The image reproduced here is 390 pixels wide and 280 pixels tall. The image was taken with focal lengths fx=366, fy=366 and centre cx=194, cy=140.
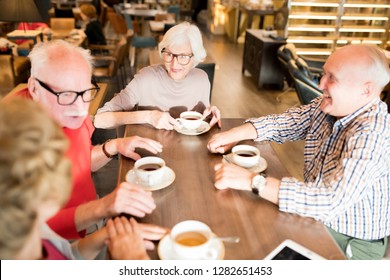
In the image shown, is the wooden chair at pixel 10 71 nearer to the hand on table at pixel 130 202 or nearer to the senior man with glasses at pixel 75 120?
the senior man with glasses at pixel 75 120

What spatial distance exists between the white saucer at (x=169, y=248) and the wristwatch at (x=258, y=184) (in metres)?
0.30

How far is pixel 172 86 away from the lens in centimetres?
224

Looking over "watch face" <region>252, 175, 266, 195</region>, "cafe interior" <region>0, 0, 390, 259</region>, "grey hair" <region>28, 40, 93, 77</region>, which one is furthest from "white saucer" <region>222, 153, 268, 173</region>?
"grey hair" <region>28, 40, 93, 77</region>

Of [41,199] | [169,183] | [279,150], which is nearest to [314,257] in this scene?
[169,183]

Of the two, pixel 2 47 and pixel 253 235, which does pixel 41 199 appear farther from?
pixel 2 47

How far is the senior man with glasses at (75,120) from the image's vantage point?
1164 mm

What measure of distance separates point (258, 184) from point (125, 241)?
501 mm

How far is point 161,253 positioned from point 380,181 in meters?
0.93

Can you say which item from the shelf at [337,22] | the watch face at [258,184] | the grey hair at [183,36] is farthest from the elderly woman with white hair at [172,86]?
the shelf at [337,22]

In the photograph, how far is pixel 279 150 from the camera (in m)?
3.91

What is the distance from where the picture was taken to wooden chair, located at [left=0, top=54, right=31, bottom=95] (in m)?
4.94

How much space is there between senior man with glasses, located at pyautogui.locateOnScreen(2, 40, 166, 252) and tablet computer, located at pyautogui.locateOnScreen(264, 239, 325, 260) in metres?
0.33

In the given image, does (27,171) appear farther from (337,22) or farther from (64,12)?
(64,12)

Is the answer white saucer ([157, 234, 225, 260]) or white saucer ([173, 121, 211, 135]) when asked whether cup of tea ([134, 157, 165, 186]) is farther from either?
white saucer ([173, 121, 211, 135])
